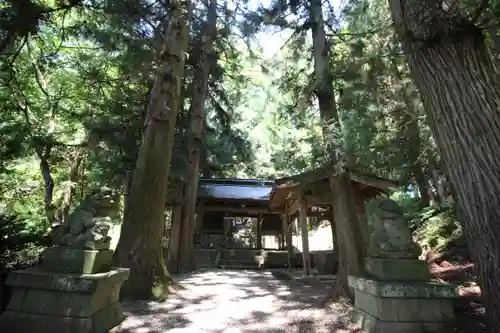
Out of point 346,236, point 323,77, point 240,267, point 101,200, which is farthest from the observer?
point 240,267

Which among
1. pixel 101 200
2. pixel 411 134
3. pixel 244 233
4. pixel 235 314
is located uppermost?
pixel 411 134

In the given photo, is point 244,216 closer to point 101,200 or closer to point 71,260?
point 101,200

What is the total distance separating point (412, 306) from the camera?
3.36 metres

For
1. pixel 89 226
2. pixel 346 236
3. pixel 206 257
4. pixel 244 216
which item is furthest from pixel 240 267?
pixel 89 226

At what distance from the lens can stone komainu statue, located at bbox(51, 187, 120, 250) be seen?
3.52m

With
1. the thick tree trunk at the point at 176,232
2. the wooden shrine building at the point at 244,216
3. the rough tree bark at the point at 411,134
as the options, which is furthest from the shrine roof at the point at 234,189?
the rough tree bark at the point at 411,134

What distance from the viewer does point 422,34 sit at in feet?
11.2

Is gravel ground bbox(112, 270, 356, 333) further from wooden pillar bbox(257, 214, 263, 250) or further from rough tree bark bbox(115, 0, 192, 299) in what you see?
wooden pillar bbox(257, 214, 263, 250)

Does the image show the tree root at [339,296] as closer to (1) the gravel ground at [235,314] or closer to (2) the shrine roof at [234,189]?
(1) the gravel ground at [235,314]

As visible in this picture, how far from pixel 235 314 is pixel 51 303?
8.15 ft

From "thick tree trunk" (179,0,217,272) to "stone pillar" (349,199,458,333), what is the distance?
7.45 metres

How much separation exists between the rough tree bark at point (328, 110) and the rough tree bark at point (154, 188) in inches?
102

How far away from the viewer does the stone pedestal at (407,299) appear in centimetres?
333

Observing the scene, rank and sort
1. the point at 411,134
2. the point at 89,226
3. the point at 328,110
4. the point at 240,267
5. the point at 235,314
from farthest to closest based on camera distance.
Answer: the point at 240,267 < the point at 411,134 < the point at 328,110 < the point at 235,314 < the point at 89,226
